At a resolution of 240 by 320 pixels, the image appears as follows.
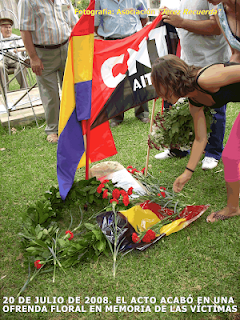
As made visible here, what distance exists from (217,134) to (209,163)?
1.27 ft

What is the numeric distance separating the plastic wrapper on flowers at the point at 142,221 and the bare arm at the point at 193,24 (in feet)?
5.56

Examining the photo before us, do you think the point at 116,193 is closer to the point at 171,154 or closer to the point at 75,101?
the point at 75,101

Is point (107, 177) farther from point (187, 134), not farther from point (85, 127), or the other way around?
point (187, 134)

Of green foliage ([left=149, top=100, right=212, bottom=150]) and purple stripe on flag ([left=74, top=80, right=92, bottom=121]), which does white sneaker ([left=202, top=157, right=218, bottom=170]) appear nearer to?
green foliage ([left=149, top=100, right=212, bottom=150])

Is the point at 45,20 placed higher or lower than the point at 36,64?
higher

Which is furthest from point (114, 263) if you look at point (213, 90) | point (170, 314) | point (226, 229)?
point (213, 90)

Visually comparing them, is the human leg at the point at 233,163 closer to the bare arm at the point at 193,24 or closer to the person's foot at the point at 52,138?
the bare arm at the point at 193,24

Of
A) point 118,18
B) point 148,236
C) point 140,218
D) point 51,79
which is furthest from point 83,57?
point 118,18

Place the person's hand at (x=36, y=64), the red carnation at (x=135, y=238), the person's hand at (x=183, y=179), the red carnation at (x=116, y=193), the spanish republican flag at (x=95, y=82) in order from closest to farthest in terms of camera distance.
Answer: the person's hand at (x=183, y=179), the red carnation at (x=135, y=238), the spanish republican flag at (x=95, y=82), the red carnation at (x=116, y=193), the person's hand at (x=36, y=64)

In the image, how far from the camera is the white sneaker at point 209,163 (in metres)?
3.41

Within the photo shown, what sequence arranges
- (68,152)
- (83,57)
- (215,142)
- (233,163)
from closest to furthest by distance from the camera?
(233,163), (83,57), (68,152), (215,142)

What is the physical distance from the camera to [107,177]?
3146mm

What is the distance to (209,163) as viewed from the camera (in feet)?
11.2

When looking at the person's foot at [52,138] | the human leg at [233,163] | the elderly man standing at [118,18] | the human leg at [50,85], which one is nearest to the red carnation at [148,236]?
the human leg at [233,163]
